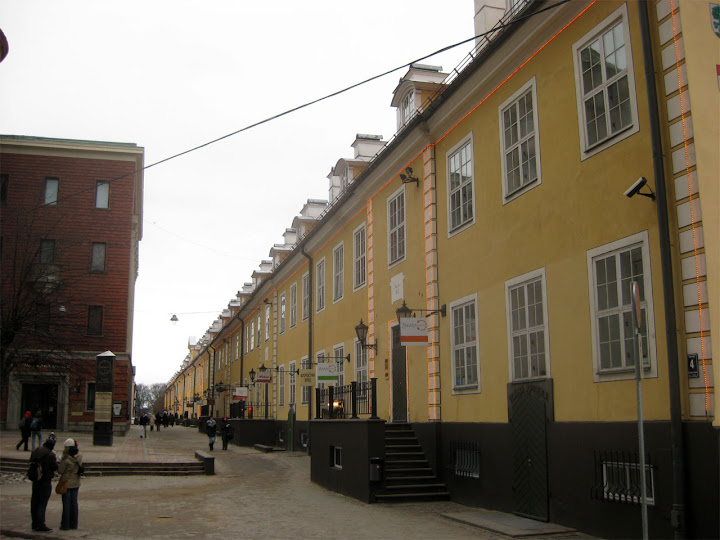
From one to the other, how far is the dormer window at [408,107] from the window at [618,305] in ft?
32.5

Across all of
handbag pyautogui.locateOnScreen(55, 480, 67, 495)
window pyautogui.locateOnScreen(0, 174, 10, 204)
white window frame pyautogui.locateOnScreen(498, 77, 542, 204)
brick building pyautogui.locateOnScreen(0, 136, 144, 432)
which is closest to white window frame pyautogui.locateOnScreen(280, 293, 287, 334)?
brick building pyautogui.locateOnScreen(0, 136, 144, 432)

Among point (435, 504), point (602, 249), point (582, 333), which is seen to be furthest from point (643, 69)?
point (435, 504)

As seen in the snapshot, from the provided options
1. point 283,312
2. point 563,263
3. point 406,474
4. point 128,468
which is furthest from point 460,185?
point 283,312

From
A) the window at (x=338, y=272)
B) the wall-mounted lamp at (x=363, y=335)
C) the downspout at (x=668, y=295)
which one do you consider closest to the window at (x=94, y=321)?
the window at (x=338, y=272)

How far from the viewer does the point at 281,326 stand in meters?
36.2

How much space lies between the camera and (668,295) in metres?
9.42

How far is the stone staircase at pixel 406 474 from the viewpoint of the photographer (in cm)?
1578

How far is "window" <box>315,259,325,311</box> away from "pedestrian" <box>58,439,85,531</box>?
15656 millimetres

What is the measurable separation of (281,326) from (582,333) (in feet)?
84.4

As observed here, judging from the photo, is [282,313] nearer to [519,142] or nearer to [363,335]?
[363,335]

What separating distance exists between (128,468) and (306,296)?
1044 centimetres

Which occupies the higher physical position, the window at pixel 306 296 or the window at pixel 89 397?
the window at pixel 306 296

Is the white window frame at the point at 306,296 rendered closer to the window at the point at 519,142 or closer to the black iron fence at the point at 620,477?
the window at the point at 519,142

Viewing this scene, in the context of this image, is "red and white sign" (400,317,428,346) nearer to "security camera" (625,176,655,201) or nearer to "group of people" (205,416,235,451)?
"security camera" (625,176,655,201)
